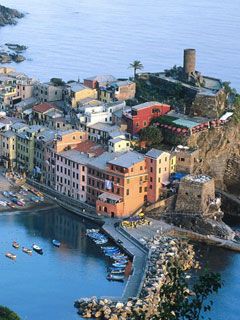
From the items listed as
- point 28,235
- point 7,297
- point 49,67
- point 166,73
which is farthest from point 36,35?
point 7,297

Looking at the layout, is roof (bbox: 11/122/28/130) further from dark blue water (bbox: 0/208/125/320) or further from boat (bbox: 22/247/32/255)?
boat (bbox: 22/247/32/255)

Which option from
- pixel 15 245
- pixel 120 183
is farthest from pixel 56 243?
pixel 120 183

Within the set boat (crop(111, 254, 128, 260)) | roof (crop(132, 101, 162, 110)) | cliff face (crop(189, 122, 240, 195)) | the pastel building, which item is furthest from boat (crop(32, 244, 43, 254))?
roof (crop(132, 101, 162, 110))

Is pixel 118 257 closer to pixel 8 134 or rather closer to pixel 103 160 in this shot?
pixel 103 160

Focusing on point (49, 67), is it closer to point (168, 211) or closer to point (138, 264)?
point (168, 211)

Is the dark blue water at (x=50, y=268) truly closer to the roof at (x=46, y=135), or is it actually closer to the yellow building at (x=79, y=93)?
the roof at (x=46, y=135)
